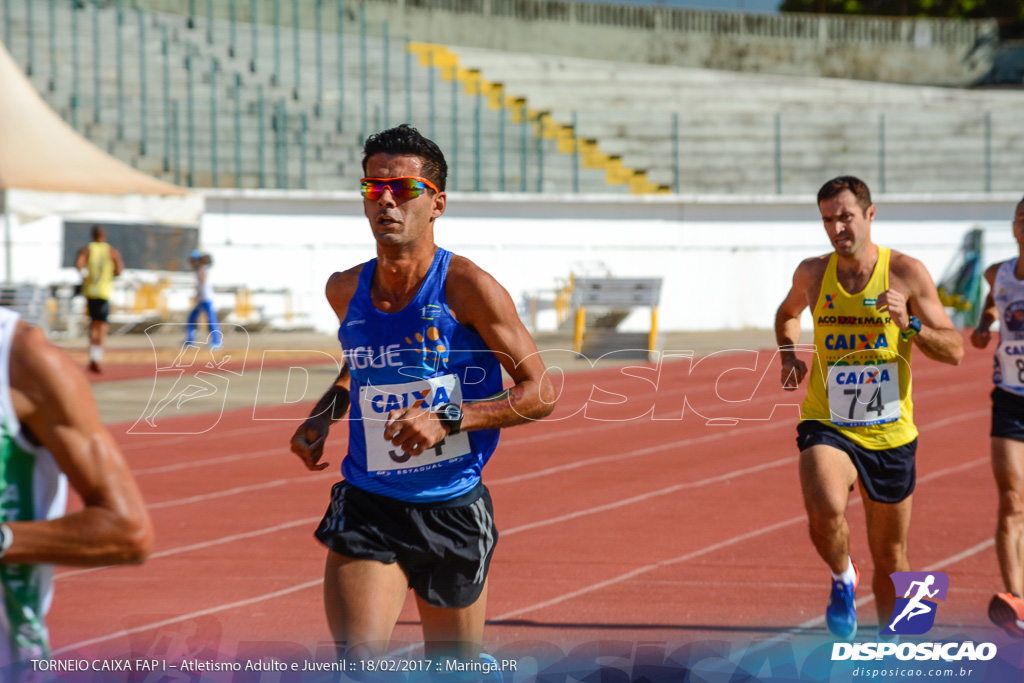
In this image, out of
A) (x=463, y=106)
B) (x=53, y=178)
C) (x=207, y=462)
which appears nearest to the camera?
(x=207, y=462)

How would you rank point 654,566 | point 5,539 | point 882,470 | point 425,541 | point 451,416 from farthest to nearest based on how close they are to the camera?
1. point 654,566
2. point 882,470
3. point 425,541
4. point 451,416
5. point 5,539

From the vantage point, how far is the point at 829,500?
15.5 ft

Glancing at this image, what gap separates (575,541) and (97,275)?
34.9 feet

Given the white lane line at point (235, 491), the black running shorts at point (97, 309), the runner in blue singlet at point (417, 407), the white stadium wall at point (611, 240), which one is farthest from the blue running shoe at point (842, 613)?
the white stadium wall at point (611, 240)

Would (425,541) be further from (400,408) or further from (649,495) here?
(649,495)

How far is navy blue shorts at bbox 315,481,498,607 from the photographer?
3.41 m

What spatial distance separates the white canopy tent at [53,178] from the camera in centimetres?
1511

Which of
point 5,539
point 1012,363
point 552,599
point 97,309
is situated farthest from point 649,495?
point 97,309

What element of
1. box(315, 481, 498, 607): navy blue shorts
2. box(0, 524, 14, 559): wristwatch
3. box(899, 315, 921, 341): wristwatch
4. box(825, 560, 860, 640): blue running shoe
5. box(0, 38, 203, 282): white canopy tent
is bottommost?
box(825, 560, 860, 640): blue running shoe

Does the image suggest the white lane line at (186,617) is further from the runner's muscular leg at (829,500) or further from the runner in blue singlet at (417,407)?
the runner's muscular leg at (829,500)

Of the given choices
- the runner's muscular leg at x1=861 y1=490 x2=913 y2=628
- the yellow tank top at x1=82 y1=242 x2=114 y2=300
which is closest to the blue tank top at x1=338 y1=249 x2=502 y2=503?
the runner's muscular leg at x1=861 y1=490 x2=913 y2=628

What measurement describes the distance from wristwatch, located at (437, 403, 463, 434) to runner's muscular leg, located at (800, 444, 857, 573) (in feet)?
6.42

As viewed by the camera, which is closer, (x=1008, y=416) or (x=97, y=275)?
(x=1008, y=416)

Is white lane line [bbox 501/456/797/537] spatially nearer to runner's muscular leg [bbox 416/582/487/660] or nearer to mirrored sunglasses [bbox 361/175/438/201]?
runner's muscular leg [bbox 416/582/487/660]
